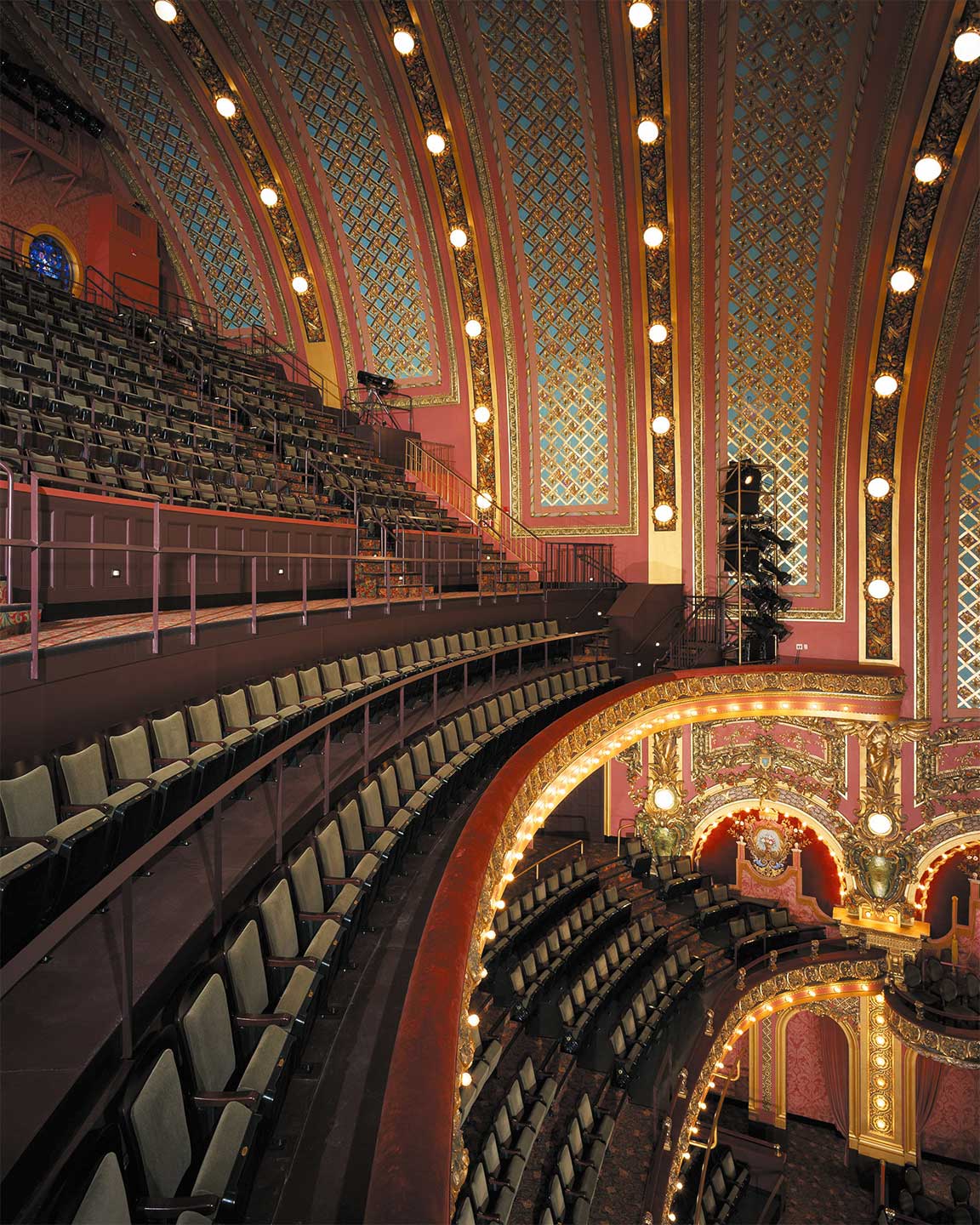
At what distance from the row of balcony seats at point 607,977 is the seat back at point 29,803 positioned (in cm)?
497

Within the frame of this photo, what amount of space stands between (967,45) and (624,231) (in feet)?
11.6

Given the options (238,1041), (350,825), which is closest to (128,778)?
(350,825)

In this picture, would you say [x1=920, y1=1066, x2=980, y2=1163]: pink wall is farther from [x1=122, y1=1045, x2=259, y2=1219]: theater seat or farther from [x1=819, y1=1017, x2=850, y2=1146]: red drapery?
[x1=122, y1=1045, x2=259, y2=1219]: theater seat

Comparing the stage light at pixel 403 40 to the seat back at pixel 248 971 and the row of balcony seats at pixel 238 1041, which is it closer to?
the row of balcony seats at pixel 238 1041

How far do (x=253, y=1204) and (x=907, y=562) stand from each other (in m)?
9.12

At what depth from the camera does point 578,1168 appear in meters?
4.98

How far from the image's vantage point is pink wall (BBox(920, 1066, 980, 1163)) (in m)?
8.68

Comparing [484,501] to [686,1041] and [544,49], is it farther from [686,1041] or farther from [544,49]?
[686,1041]

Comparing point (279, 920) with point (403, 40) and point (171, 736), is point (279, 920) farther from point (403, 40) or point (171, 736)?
point (403, 40)

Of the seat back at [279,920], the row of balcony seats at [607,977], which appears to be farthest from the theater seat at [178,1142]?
the row of balcony seats at [607,977]

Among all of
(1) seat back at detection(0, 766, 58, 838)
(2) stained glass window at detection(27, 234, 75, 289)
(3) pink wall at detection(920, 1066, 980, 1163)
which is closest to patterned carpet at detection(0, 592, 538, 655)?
(1) seat back at detection(0, 766, 58, 838)

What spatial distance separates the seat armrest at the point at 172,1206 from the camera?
1.27 metres

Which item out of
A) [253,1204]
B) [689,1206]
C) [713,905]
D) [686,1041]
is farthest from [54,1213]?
[713,905]

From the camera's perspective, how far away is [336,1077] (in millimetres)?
1957
